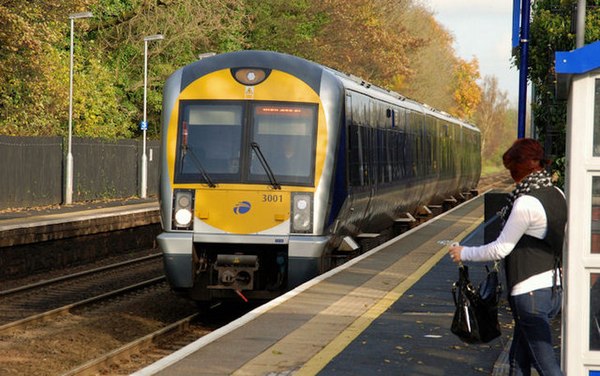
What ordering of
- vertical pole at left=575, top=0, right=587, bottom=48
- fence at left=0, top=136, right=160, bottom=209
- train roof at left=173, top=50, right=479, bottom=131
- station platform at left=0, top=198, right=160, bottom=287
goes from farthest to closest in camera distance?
1. fence at left=0, top=136, right=160, bottom=209
2. station platform at left=0, top=198, right=160, bottom=287
3. train roof at left=173, top=50, right=479, bottom=131
4. vertical pole at left=575, top=0, right=587, bottom=48

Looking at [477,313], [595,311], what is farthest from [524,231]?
[477,313]

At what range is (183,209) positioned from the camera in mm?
14750

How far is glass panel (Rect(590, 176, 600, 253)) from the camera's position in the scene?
718 centimetres

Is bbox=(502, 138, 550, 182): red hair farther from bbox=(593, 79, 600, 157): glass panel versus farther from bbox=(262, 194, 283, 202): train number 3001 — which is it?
bbox=(262, 194, 283, 202): train number 3001

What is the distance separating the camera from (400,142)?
23797mm

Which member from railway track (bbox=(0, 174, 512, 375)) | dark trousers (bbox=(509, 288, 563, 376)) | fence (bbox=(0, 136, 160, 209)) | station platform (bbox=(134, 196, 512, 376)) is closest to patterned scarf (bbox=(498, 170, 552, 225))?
dark trousers (bbox=(509, 288, 563, 376))

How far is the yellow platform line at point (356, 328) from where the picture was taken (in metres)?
9.47

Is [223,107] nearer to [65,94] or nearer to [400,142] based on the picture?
[400,142]

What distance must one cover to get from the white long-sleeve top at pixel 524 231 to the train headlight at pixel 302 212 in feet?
25.5

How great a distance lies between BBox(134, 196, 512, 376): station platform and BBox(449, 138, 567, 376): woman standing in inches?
57.2

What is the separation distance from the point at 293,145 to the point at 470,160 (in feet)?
113

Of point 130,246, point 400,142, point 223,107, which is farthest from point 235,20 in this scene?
point 223,107

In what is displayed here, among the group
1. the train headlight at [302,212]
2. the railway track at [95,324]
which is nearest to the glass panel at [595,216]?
the railway track at [95,324]

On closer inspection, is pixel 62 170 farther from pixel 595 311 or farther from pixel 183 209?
pixel 595 311
